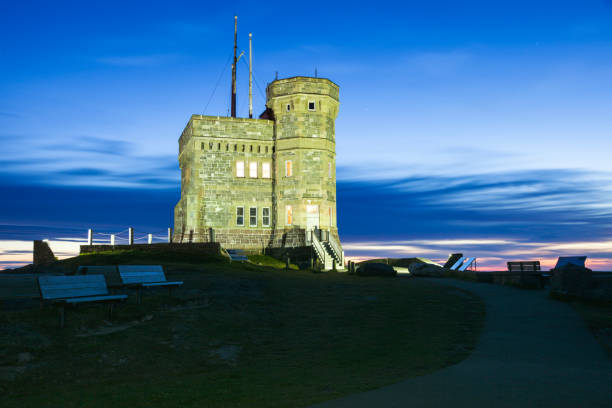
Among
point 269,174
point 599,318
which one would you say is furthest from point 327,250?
point 599,318

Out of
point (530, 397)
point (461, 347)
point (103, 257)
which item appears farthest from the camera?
point (103, 257)

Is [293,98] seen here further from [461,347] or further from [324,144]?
[461,347]

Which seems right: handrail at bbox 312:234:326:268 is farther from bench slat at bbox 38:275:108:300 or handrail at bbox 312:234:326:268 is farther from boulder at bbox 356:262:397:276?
bench slat at bbox 38:275:108:300

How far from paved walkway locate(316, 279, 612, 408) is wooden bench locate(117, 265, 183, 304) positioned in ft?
29.0

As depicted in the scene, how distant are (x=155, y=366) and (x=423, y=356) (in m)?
5.67

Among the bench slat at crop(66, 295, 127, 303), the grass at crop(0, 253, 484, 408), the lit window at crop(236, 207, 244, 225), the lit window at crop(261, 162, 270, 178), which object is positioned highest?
the lit window at crop(261, 162, 270, 178)

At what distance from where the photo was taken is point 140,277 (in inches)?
589

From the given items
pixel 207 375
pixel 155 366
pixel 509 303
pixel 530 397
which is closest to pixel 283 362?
pixel 207 375

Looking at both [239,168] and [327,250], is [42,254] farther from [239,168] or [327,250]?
[327,250]

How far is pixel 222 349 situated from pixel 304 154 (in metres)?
29.0

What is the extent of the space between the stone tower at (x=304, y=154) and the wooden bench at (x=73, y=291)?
26.7m

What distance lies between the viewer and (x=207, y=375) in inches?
378

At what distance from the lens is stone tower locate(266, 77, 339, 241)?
39.3 metres

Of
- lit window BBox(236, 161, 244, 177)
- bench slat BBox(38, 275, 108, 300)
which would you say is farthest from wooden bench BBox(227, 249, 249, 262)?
bench slat BBox(38, 275, 108, 300)
